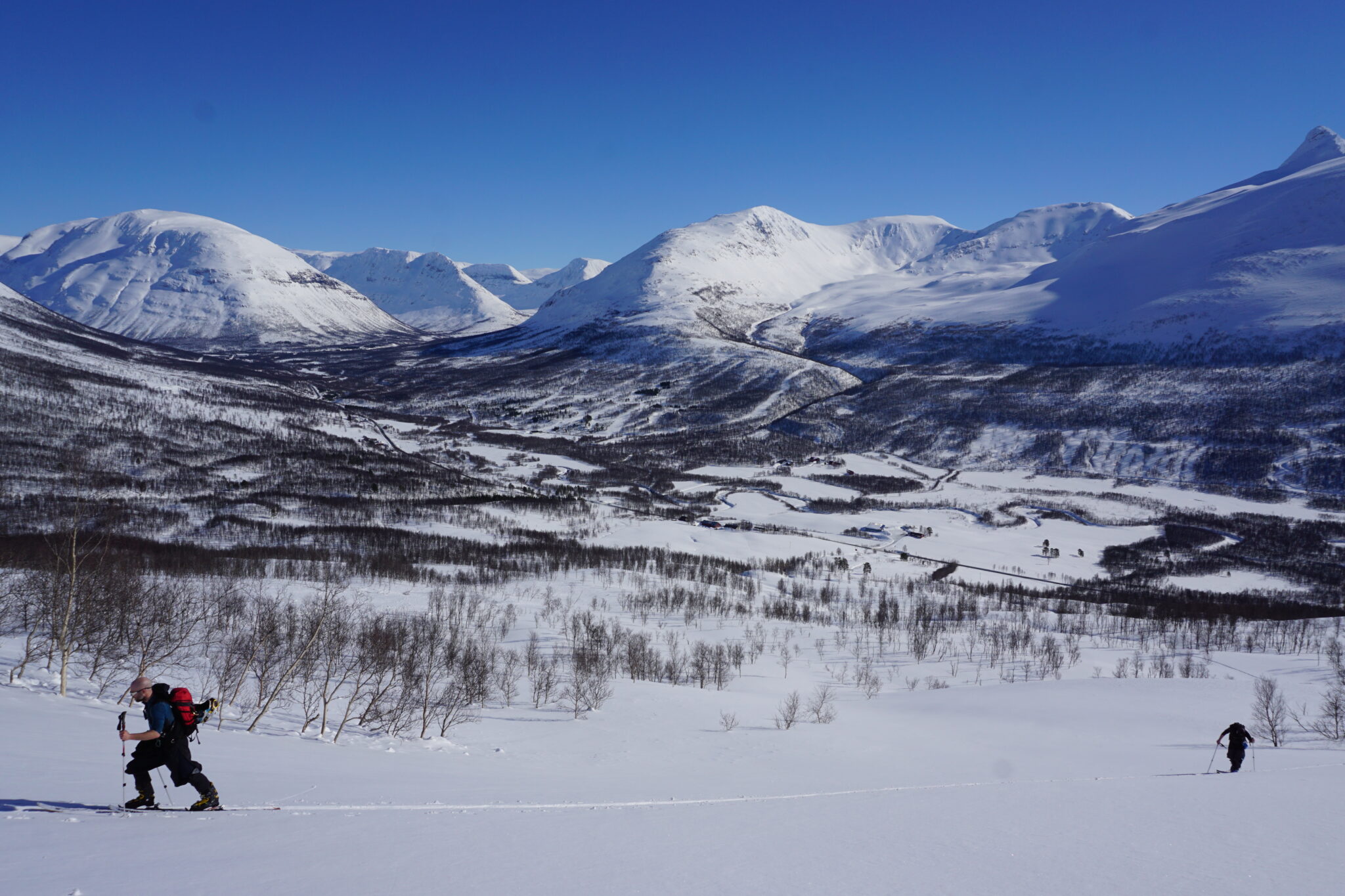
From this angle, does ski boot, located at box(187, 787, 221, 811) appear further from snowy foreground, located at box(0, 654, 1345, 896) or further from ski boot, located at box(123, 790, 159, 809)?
ski boot, located at box(123, 790, 159, 809)

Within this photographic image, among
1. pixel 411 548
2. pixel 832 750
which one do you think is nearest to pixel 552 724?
pixel 832 750

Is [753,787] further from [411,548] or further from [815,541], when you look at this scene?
[815,541]

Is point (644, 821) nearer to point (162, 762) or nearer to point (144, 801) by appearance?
point (162, 762)

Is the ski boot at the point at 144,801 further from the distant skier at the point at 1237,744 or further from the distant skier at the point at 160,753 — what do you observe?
the distant skier at the point at 1237,744

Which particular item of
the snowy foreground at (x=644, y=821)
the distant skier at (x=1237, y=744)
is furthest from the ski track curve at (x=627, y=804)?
the distant skier at (x=1237, y=744)

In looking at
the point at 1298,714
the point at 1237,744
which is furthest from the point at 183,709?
the point at 1298,714

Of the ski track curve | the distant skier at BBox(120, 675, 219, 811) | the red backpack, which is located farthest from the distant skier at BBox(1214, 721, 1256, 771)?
the red backpack
